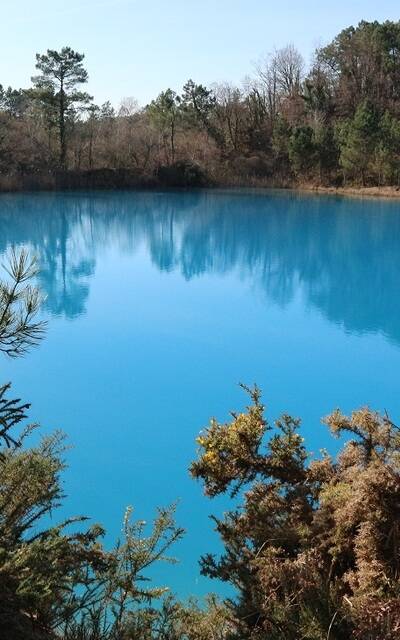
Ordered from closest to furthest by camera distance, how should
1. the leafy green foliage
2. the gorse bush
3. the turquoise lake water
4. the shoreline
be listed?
the gorse bush, the leafy green foliage, the turquoise lake water, the shoreline

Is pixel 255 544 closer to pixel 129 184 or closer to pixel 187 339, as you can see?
pixel 187 339

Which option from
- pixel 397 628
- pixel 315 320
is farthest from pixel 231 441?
pixel 315 320

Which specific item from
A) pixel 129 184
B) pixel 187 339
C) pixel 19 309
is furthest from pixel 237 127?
pixel 19 309

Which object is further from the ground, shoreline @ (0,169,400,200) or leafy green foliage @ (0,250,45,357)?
shoreline @ (0,169,400,200)

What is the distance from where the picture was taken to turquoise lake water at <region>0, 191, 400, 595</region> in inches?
232

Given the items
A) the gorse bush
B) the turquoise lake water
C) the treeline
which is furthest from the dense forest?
the treeline

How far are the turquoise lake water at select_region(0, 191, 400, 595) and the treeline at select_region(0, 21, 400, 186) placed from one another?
837cm

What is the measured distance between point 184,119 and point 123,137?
157 inches

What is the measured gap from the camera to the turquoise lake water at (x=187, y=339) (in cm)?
590

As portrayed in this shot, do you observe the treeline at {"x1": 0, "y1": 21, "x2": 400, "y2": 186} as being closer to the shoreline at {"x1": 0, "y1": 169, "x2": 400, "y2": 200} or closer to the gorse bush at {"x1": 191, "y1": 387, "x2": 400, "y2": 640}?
the shoreline at {"x1": 0, "y1": 169, "x2": 400, "y2": 200}

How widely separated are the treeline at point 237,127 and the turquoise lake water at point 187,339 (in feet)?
27.5

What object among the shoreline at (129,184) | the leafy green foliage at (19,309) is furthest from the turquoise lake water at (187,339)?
the shoreline at (129,184)

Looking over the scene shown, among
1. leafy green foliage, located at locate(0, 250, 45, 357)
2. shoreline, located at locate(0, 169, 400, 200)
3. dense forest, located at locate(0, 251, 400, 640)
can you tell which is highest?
shoreline, located at locate(0, 169, 400, 200)

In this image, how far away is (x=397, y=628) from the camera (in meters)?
1.85
